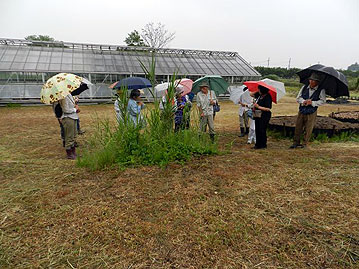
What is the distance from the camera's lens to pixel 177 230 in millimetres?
2004

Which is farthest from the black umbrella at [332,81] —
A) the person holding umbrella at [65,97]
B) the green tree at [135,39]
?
the green tree at [135,39]

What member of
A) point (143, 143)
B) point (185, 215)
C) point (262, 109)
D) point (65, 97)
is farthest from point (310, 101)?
point (65, 97)

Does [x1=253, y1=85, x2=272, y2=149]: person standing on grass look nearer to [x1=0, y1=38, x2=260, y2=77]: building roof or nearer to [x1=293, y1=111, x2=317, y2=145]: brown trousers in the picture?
[x1=293, y1=111, x2=317, y2=145]: brown trousers

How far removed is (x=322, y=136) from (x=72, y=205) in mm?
5839

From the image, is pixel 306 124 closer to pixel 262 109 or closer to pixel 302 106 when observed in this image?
pixel 302 106

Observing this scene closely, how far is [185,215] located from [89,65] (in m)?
14.3

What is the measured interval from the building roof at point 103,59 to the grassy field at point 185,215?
1110 centimetres

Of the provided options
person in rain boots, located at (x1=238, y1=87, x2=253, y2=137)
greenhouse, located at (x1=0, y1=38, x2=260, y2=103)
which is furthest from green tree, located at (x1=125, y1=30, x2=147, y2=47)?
person in rain boots, located at (x1=238, y1=87, x2=253, y2=137)

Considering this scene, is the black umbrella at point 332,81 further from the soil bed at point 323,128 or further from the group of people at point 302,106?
the soil bed at point 323,128

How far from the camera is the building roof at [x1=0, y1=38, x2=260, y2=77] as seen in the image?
1330 cm

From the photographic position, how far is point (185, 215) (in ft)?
7.28

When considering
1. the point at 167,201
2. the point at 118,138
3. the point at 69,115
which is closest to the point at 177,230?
the point at 167,201

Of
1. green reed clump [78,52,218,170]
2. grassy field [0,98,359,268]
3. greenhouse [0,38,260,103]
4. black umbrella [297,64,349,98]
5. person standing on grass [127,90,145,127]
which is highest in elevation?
greenhouse [0,38,260,103]

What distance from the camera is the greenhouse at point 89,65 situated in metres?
12.6
